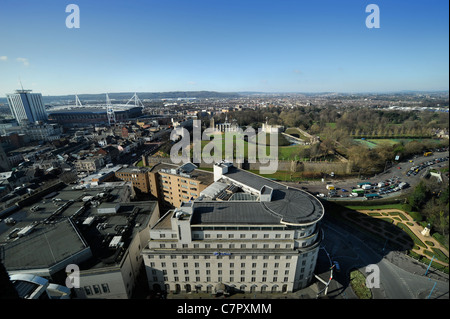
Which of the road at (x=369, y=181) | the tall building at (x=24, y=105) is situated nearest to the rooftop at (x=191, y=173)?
the road at (x=369, y=181)

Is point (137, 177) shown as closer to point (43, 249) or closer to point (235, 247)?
point (43, 249)

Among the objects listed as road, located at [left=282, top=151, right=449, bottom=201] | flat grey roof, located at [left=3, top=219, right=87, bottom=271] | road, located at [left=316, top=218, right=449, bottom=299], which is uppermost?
flat grey roof, located at [left=3, top=219, right=87, bottom=271]

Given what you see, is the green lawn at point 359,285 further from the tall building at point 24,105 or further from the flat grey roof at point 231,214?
the tall building at point 24,105

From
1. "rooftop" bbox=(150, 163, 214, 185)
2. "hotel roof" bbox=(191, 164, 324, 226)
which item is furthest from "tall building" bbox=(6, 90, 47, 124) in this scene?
"hotel roof" bbox=(191, 164, 324, 226)

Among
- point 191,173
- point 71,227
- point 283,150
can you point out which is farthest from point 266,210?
point 283,150

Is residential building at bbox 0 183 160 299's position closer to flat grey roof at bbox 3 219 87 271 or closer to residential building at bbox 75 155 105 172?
flat grey roof at bbox 3 219 87 271

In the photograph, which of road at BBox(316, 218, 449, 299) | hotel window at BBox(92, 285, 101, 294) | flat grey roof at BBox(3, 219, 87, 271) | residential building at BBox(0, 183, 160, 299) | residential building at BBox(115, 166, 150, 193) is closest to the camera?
flat grey roof at BBox(3, 219, 87, 271)
